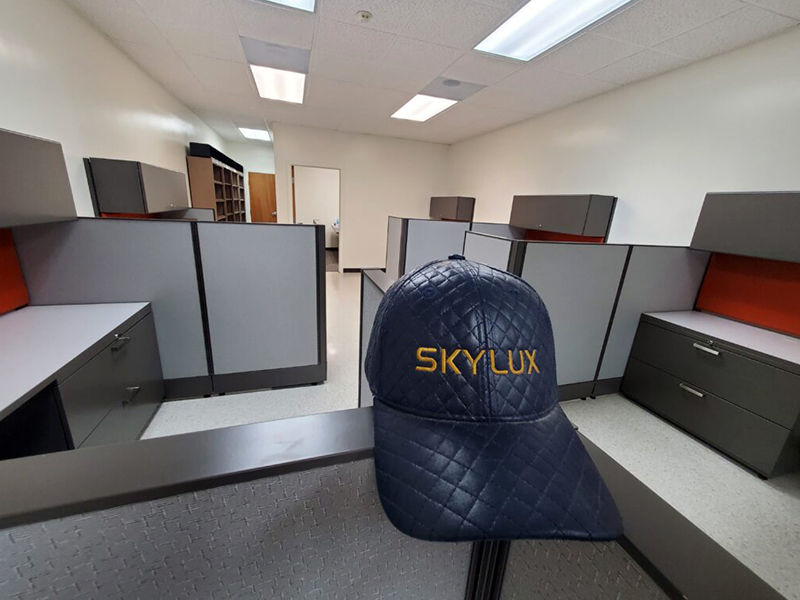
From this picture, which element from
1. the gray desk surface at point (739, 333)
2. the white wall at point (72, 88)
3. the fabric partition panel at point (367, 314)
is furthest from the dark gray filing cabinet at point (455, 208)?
the white wall at point (72, 88)

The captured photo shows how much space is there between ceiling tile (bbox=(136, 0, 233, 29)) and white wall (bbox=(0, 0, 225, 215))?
595 millimetres

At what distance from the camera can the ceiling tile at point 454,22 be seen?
77.4 inches

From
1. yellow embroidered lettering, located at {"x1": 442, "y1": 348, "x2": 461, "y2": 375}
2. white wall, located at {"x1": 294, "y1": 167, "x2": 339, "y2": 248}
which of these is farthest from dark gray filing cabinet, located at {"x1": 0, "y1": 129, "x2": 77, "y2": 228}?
white wall, located at {"x1": 294, "y1": 167, "x2": 339, "y2": 248}

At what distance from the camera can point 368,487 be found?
457 mm

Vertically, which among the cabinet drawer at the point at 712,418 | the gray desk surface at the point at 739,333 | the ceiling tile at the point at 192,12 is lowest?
the cabinet drawer at the point at 712,418

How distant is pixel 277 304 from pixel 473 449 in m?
2.07

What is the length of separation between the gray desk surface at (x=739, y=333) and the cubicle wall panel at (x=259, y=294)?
2591 millimetres

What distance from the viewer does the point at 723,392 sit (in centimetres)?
191

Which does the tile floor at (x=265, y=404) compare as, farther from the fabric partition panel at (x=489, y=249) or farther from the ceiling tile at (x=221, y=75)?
the ceiling tile at (x=221, y=75)

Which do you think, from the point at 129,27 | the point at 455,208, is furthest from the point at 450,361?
the point at 455,208

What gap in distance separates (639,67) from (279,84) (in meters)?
3.48

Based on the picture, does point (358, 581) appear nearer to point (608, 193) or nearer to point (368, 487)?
point (368, 487)

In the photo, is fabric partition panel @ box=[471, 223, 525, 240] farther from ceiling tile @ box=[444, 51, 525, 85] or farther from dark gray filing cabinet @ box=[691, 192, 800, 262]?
dark gray filing cabinet @ box=[691, 192, 800, 262]

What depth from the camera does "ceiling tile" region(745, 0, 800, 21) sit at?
1728 mm
